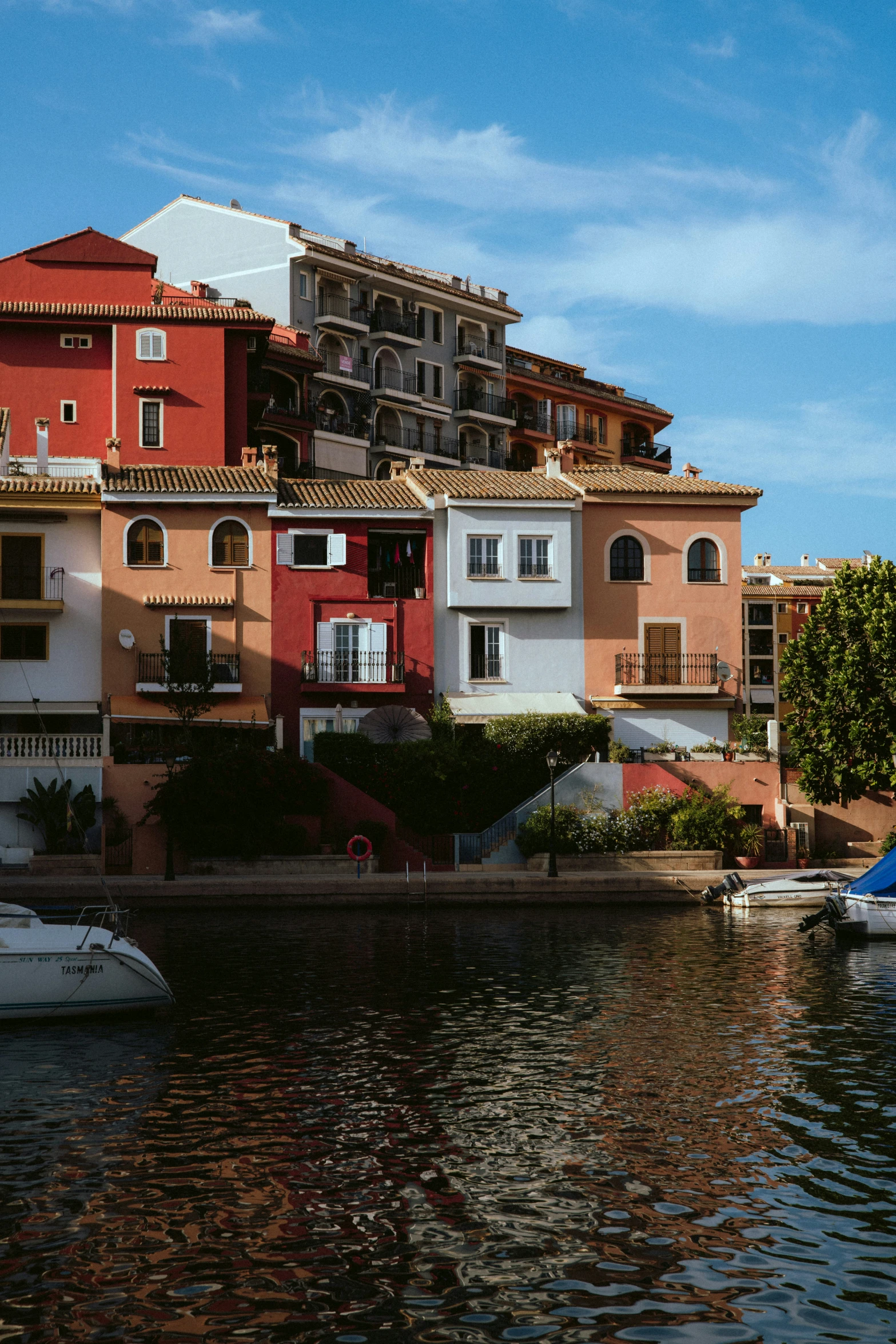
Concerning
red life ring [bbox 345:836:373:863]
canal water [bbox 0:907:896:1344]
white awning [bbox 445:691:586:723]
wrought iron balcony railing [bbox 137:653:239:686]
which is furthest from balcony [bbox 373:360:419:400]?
canal water [bbox 0:907:896:1344]

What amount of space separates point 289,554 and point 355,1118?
35.7 m

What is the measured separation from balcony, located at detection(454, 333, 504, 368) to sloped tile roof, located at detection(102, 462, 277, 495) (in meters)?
34.3

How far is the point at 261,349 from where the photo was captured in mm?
59875

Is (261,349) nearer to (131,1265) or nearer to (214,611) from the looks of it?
(214,611)

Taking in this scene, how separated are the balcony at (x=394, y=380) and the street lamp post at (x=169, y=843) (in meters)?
41.6

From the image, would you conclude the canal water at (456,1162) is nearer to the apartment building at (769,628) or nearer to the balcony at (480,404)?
the balcony at (480,404)

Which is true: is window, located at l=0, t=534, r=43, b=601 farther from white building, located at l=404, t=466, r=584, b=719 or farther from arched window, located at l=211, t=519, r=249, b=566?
white building, located at l=404, t=466, r=584, b=719

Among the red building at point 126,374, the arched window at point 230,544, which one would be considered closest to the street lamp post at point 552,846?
the arched window at point 230,544

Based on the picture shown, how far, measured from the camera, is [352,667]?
1948 inches

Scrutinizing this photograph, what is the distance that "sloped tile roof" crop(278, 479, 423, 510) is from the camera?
50594 millimetres

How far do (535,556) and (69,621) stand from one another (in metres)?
16.7

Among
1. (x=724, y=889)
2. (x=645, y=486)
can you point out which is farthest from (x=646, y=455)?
(x=724, y=889)

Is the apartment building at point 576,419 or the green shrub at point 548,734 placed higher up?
the apartment building at point 576,419

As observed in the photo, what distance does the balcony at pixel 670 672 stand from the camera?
5122cm
